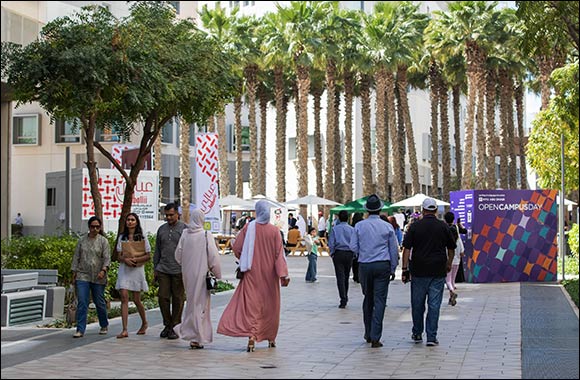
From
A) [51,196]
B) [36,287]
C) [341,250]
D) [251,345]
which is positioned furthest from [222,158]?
[251,345]

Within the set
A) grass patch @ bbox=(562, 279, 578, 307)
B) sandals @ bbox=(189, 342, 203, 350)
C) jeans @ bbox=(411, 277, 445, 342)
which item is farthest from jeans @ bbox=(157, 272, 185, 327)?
grass patch @ bbox=(562, 279, 578, 307)

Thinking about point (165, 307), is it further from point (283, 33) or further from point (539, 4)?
point (283, 33)

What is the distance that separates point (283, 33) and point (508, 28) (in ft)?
38.2

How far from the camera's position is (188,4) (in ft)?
163

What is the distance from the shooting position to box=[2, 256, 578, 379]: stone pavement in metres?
10.4

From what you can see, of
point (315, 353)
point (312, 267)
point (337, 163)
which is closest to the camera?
point (315, 353)

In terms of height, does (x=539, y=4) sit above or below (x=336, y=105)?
below

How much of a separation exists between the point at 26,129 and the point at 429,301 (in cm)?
4250

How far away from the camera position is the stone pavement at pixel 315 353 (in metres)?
10.4

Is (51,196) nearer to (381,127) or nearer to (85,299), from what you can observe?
(381,127)

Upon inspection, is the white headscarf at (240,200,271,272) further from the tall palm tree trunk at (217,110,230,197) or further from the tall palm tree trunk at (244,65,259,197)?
the tall palm tree trunk at (244,65,259,197)

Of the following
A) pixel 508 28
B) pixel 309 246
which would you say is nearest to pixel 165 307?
pixel 309 246

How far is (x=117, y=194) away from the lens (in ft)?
76.4

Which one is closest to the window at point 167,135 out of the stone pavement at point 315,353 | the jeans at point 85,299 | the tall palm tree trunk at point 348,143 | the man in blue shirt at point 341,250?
the tall palm tree trunk at point 348,143
